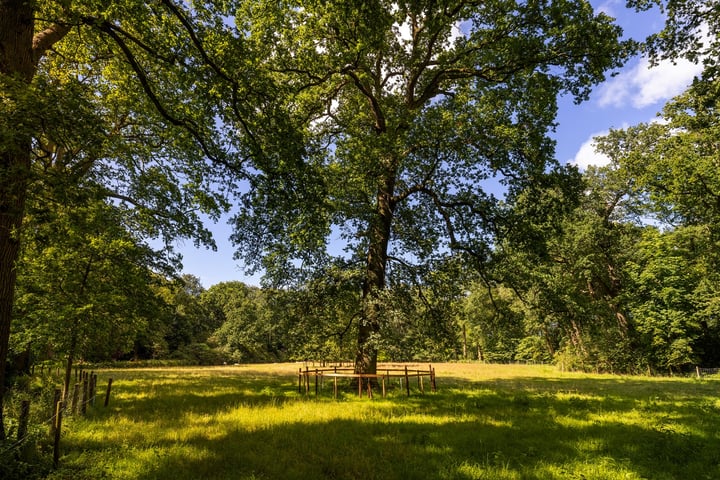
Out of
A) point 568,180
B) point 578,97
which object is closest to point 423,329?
point 568,180

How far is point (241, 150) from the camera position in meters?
10.2

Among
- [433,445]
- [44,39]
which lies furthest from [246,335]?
[433,445]

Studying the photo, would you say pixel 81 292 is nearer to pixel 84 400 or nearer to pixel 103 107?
pixel 84 400

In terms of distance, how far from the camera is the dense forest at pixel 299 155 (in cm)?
884

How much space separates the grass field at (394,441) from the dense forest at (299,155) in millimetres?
3080

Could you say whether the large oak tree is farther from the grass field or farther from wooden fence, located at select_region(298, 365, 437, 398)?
wooden fence, located at select_region(298, 365, 437, 398)

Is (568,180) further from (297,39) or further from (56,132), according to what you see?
(56,132)

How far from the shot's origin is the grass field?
271 inches

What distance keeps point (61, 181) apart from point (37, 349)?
10.0 metres

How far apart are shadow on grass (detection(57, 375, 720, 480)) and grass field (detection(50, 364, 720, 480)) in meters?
0.03

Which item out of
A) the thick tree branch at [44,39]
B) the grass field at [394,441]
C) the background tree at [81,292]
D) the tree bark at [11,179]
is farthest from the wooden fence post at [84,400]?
the thick tree branch at [44,39]

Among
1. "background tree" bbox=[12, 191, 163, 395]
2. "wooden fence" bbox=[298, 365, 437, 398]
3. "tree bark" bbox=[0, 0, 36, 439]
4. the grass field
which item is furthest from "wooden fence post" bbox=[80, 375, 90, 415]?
"wooden fence" bbox=[298, 365, 437, 398]

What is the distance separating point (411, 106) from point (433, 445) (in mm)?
15563

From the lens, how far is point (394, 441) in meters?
8.69
